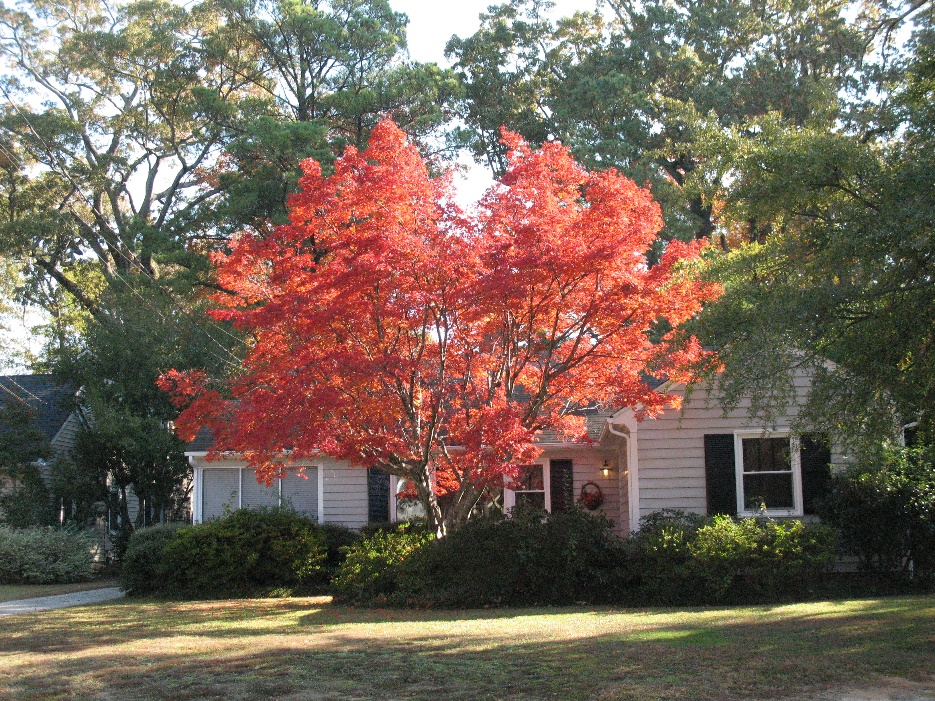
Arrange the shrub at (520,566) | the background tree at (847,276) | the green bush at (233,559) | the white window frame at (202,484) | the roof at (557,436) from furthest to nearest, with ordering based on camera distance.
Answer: the white window frame at (202,484)
the roof at (557,436)
the green bush at (233,559)
the shrub at (520,566)
the background tree at (847,276)

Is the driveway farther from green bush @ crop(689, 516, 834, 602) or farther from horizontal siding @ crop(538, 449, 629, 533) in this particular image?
green bush @ crop(689, 516, 834, 602)

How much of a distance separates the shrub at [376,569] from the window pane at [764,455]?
216 inches

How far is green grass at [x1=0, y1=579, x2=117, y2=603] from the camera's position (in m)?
17.5

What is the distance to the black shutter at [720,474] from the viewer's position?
50.5 ft

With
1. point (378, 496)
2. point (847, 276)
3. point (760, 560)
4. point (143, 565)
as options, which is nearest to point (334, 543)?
point (378, 496)

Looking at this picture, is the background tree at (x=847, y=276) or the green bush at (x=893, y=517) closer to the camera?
the background tree at (x=847, y=276)

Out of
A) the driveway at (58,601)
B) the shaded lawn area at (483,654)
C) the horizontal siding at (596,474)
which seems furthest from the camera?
the horizontal siding at (596,474)

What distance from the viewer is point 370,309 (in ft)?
43.0

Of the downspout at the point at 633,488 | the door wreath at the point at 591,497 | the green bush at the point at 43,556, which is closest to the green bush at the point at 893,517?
the downspout at the point at 633,488

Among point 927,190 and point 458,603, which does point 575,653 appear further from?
point 927,190

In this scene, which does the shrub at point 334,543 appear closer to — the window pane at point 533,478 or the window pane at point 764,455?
the window pane at point 533,478

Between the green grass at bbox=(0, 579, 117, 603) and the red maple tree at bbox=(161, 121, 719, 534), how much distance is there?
5919mm

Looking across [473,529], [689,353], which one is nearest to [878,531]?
[689,353]

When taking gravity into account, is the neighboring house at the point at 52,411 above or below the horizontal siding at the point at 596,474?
above
